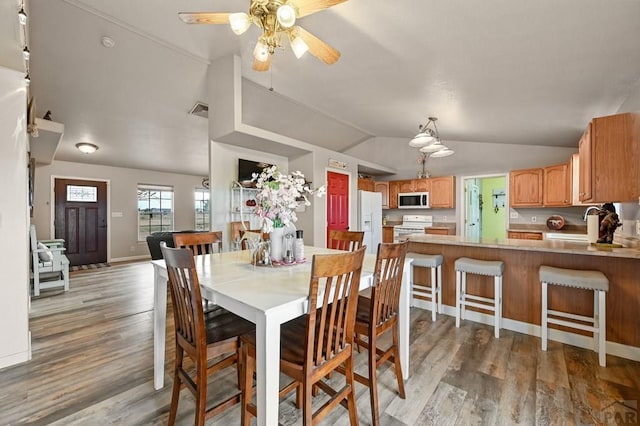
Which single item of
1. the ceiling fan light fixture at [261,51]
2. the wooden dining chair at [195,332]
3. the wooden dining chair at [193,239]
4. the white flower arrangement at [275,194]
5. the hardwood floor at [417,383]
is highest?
the ceiling fan light fixture at [261,51]

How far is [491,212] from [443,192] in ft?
4.98

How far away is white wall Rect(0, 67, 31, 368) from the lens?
2.15m

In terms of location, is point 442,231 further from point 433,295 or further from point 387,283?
point 387,283

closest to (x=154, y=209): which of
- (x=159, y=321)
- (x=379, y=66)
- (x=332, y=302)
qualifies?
(x=159, y=321)

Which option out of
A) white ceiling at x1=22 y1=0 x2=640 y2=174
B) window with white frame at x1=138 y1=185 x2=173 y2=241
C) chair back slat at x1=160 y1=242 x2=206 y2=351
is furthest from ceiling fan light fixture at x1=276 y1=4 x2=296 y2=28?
window with white frame at x1=138 y1=185 x2=173 y2=241

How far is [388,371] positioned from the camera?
208 centimetres

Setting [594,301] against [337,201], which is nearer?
[594,301]

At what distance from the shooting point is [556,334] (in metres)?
2.55

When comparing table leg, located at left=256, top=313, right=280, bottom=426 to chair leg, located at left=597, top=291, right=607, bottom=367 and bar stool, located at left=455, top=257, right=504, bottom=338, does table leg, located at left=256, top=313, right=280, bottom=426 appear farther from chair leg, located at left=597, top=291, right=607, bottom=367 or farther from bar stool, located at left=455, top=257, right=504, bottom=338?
chair leg, located at left=597, top=291, right=607, bottom=367

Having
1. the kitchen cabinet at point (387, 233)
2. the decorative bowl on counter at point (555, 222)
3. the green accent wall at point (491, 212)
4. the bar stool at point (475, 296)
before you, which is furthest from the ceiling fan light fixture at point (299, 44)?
the green accent wall at point (491, 212)

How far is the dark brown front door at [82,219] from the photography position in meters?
6.07

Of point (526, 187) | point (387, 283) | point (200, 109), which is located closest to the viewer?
point (387, 283)

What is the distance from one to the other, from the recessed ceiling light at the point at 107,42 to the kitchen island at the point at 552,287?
408 cm

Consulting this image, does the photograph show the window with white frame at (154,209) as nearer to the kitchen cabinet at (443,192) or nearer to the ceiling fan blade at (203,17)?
the ceiling fan blade at (203,17)
